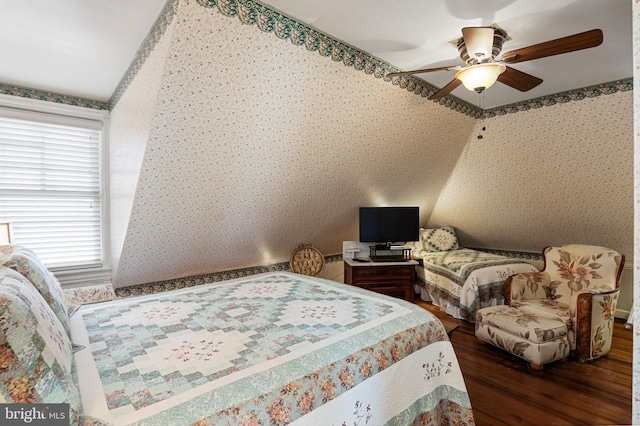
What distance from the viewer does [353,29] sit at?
219cm

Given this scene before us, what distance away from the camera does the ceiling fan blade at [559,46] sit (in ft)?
5.33

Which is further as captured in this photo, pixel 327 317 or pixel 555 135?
pixel 555 135

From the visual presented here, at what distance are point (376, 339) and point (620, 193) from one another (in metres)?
3.44

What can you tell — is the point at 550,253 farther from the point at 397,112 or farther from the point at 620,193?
the point at 397,112

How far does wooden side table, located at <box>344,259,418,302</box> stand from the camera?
3939mm

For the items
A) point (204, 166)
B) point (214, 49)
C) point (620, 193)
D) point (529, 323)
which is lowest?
point (529, 323)

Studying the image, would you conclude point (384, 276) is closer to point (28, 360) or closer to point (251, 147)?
point (251, 147)

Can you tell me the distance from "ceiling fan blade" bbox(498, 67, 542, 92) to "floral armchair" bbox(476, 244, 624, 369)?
69.4 inches

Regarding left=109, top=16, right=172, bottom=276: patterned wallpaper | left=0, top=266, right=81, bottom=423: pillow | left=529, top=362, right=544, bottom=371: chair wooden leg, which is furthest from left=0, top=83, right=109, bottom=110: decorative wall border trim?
left=529, top=362, right=544, bottom=371: chair wooden leg

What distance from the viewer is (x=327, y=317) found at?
1792 mm

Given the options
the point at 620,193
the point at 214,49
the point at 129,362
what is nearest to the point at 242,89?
the point at 214,49

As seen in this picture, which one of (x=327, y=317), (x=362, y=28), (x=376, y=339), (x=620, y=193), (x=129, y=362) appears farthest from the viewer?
(x=620, y=193)

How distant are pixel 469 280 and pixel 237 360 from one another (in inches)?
125

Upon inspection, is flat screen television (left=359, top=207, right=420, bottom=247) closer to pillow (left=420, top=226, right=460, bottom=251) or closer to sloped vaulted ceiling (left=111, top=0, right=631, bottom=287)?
sloped vaulted ceiling (left=111, top=0, right=631, bottom=287)
